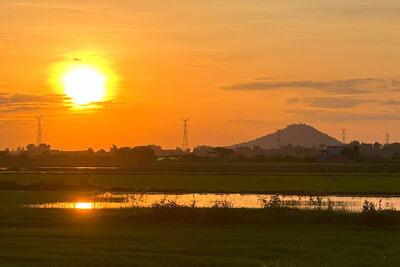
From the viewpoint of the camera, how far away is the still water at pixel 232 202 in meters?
42.5

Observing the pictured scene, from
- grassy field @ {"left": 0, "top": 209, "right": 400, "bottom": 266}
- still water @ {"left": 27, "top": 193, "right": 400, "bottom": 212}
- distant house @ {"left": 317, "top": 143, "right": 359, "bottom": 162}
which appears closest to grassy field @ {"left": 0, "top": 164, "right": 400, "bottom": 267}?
grassy field @ {"left": 0, "top": 209, "right": 400, "bottom": 266}

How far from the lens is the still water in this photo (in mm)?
42500

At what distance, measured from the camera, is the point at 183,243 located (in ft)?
86.6

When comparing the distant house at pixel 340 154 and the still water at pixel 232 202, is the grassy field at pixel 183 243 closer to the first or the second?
the still water at pixel 232 202

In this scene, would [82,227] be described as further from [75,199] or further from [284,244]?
[75,199]

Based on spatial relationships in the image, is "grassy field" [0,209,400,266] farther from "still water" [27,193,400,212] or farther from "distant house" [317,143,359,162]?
"distant house" [317,143,359,162]

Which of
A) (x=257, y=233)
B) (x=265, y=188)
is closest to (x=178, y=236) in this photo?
(x=257, y=233)

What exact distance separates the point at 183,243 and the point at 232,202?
67.1 ft

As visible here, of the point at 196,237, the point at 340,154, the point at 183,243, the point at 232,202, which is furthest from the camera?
the point at 340,154

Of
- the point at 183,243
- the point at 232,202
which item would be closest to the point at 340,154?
the point at 232,202

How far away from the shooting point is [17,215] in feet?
119

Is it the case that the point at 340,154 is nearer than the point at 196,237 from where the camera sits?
No

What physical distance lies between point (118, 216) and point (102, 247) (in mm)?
10538

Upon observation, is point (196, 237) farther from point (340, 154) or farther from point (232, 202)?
point (340, 154)
